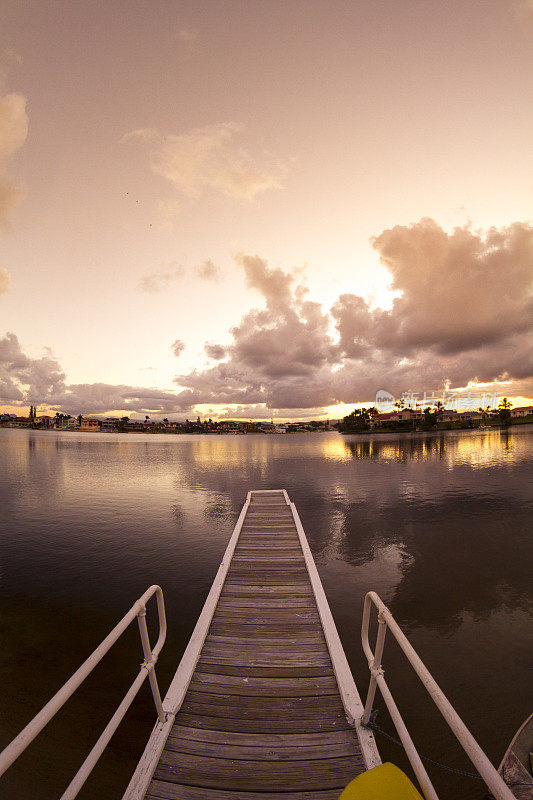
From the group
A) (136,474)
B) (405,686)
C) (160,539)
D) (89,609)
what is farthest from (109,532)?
(136,474)

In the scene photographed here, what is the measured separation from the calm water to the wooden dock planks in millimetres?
2929

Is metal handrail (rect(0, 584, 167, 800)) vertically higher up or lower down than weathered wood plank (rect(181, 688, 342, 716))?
higher up

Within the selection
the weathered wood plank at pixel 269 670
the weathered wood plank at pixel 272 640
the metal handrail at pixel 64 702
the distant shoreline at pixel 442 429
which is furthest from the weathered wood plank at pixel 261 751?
the distant shoreline at pixel 442 429

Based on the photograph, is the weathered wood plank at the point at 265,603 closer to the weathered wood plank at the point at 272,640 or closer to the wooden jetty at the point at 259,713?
the wooden jetty at the point at 259,713

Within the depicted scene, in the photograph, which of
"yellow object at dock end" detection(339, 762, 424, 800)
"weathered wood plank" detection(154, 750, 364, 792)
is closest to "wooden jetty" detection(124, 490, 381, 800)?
"weathered wood plank" detection(154, 750, 364, 792)

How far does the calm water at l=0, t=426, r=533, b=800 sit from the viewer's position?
7375mm

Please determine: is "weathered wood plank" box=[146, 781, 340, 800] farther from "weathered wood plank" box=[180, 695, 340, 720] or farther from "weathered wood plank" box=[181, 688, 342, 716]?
"weathered wood plank" box=[181, 688, 342, 716]

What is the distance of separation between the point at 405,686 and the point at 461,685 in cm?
150

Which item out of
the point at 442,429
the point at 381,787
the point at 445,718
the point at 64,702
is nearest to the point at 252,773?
the point at 381,787

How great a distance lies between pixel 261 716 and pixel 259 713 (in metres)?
0.05

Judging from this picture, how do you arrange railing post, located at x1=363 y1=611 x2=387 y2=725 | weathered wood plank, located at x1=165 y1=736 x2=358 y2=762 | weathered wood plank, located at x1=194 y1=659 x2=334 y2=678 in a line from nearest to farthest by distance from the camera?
railing post, located at x1=363 y1=611 x2=387 y2=725 < weathered wood plank, located at x1=165 y1=736 x2=358 y2=762 < weathered wood plank, located at x1=194 y1=659 x2=334 y2=678

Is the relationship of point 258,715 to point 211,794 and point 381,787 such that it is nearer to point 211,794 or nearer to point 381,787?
point 211,794

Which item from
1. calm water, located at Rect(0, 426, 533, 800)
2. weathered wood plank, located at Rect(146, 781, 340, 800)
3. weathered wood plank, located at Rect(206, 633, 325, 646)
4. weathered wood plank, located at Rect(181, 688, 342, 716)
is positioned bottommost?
calm water, located at Rect(0, 426, 533, 800)

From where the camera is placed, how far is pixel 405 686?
8664 millimetres
